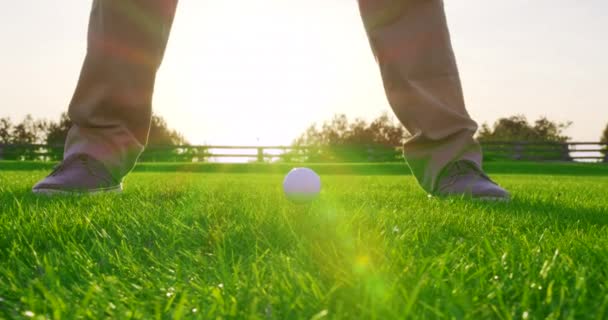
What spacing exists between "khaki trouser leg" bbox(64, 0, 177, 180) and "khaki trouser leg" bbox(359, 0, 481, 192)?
4.20 ft

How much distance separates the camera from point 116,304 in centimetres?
97

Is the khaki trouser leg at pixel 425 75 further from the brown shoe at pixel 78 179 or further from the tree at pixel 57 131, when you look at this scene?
the tree at pixel 57 131

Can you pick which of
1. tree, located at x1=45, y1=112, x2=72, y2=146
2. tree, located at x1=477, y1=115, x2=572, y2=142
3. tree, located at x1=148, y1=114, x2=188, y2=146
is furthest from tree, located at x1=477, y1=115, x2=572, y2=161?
tree, located at x1=45, y1=112, x2=72, y2=146

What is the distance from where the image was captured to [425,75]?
3316mm

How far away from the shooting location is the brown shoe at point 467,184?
302 centimetres

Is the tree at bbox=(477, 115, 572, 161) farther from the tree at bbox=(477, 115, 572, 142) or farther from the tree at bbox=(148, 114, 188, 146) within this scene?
the tree at bbox=(148, 114, 188, 146)

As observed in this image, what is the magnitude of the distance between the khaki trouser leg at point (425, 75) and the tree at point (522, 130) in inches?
1650

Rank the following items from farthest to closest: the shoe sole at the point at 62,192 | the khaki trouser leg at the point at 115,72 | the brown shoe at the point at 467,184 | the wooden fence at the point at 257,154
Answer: the wooden fence at the point at 257,154 < the khaki trouser leg at the point at 115,72 < the brown shoe at the point at 467,184 < the shoe sole at the point at 62,192

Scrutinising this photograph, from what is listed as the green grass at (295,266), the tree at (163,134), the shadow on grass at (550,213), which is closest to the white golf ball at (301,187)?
the green grass at (295,266)

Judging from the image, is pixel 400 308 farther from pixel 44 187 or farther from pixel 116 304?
pixel 44 187

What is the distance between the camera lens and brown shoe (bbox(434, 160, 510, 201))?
302 cm

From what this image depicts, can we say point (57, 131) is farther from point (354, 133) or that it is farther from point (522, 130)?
point (522, 130)

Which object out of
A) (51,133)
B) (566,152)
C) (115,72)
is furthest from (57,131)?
(115,72)

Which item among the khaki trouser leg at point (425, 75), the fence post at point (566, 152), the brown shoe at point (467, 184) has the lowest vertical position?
the fence post at point (566, 152)
